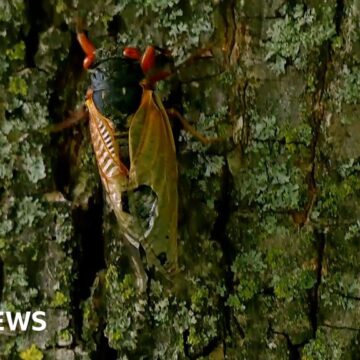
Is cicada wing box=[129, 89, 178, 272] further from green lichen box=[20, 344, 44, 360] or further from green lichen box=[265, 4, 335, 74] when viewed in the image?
green lichen box=[20, 344, 44, 360]

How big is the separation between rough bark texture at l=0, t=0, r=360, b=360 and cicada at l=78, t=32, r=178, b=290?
0.28 ft

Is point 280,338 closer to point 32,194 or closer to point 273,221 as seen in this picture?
point 273,221

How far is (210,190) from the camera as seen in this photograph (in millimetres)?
2689

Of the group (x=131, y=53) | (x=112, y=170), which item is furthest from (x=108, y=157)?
(x=131, y=53)

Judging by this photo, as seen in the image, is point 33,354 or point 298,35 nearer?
point 298,35

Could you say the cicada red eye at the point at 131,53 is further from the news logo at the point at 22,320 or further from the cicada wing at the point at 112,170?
the news logo at the point at 22,320

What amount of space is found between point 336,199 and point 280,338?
0.46 m

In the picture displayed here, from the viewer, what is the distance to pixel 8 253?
280 cm

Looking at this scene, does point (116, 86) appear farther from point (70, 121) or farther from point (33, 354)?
point (33, 354)

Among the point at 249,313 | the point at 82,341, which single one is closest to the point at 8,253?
the point at 82,341

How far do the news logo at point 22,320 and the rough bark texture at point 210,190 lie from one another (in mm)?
19

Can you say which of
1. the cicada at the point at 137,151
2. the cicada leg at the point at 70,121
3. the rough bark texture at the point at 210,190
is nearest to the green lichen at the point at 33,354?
the rough bark texture at the point at 210,190

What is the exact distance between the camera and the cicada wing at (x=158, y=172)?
2.60m

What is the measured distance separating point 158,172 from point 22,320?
0.67m
